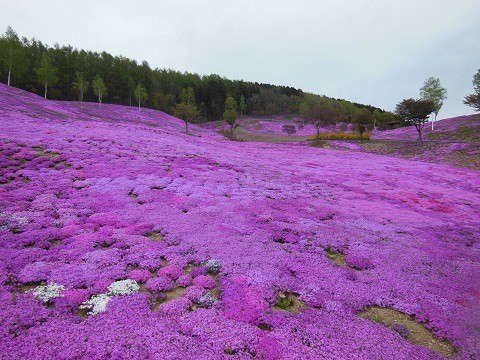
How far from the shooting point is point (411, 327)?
20.1 ft

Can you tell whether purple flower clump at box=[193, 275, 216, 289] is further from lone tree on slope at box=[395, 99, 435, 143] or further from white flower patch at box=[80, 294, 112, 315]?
lone tree on slope at box=[395, 99, 435, 143]

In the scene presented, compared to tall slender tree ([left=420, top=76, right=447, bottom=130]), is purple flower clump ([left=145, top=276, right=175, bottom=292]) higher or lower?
lower

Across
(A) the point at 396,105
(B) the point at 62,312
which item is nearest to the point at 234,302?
(B) the point at 62,312

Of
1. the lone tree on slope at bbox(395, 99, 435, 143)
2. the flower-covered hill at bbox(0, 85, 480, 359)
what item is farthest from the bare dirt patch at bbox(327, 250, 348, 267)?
the lone tree on slope at bbox(395, 99, 435, 143)

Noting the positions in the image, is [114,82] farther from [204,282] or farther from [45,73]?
[204,282]

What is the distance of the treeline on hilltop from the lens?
3029 inches

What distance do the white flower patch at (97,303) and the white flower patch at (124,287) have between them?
0.87 feet

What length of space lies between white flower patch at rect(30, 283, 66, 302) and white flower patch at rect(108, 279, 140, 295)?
1.17m

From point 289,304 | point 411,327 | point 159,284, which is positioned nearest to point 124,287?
point 159,284

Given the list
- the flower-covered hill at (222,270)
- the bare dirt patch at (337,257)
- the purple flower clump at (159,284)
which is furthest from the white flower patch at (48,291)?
the bare dirt patch at (337,257)

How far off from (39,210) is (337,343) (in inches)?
504

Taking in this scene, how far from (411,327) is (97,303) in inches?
301

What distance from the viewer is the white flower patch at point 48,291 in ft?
20.3

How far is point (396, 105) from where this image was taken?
54.2m
